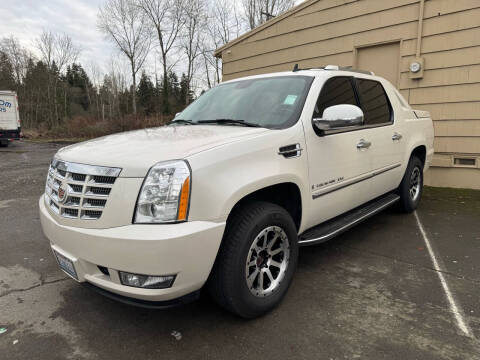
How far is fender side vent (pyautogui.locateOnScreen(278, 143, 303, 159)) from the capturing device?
255 cm

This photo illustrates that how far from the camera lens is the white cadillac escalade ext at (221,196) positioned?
76.8 inches

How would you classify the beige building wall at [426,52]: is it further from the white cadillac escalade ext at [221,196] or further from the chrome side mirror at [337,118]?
the chrome side mirror at [337,118]

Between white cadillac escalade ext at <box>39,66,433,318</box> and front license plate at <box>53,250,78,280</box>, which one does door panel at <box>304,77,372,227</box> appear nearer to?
white cadillac escalade ext at <box>39,66,433,318</box>

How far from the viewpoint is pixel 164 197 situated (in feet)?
6.37

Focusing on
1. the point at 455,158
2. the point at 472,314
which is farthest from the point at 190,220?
the point at 455,158

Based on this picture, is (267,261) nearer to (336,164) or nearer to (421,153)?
(336,164)

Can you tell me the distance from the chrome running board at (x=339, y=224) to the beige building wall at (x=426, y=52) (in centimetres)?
320

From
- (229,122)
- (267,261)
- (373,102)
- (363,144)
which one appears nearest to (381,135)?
(373,102)

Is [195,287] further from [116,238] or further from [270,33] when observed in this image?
[270,33]

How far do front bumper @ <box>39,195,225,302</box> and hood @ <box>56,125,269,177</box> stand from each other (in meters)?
0.36

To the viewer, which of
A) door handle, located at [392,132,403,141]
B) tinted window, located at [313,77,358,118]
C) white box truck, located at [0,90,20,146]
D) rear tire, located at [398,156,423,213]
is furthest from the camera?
white box truck, located at [0,90,20,146]

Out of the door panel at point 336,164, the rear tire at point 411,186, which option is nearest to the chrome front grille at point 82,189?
the door panel at point 336,164

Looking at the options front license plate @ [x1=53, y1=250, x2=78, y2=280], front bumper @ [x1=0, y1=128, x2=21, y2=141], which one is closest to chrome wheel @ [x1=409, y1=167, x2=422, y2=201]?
front license plate @ [x1=53, y1=250, x2=78, y2=280]

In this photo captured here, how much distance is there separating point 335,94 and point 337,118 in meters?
0.65
